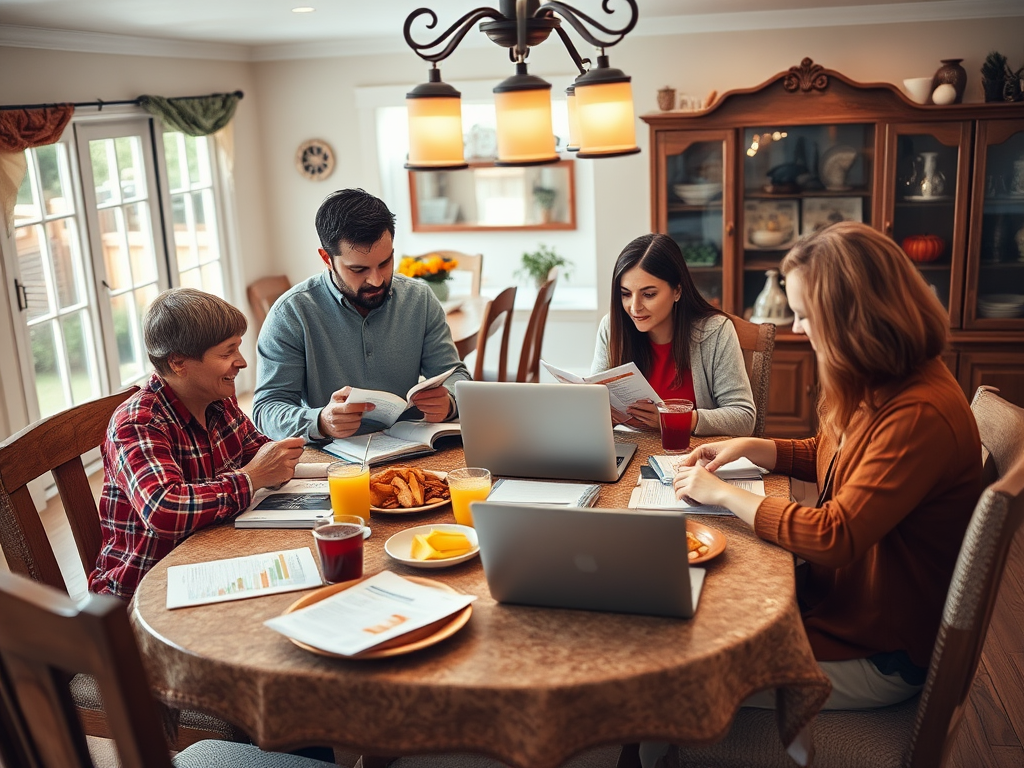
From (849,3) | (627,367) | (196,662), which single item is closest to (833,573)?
(627,367)

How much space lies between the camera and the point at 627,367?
7.08 ft

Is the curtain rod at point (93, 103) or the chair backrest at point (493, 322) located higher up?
the curtain rod at point (93, 103)

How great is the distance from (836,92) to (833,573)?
3297mm

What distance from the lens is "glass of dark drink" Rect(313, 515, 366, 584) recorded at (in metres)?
1.53

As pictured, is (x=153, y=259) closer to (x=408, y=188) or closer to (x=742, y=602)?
(x=408, y=188)

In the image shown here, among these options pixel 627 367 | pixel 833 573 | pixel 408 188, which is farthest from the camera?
pixel 408 188

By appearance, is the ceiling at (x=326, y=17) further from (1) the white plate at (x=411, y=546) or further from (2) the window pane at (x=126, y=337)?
(1) the white plate at (x=411, y=546)

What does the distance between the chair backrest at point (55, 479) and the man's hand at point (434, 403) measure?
26.0 inches

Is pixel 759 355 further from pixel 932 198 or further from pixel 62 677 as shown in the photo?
pixel 932 198

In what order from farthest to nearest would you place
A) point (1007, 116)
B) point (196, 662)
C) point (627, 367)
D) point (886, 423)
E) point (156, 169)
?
point (156, 169)
point (1007, 116)
point (627, 367)
point (886, 423)
point (196, 662)

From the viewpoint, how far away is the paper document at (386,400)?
2127 millimetres


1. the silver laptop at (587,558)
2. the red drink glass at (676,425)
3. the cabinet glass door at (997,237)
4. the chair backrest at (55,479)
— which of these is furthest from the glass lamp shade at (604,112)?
the cabinet glass door at (997,237)

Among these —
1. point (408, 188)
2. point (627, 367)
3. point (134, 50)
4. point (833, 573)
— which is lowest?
point (833, 573)

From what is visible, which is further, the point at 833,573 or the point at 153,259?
the point at 153,259
